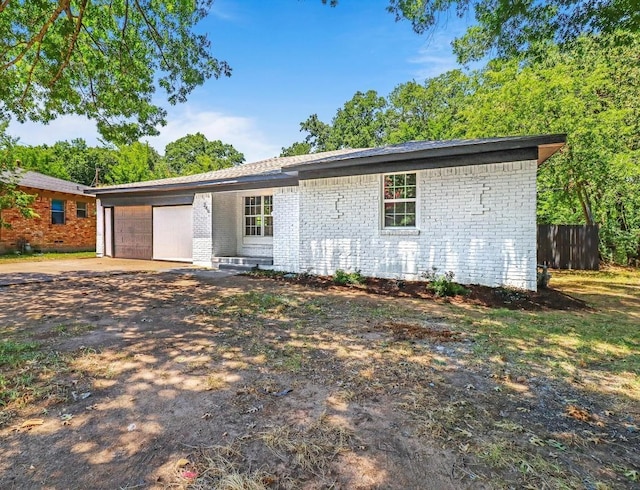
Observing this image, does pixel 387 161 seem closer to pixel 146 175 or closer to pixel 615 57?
pixel 615 57

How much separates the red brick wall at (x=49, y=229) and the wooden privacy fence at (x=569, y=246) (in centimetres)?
2302

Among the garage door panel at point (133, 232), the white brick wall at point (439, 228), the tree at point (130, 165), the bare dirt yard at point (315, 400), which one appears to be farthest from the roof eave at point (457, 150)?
the tree at point (130, 165)

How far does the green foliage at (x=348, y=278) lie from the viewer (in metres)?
8.62

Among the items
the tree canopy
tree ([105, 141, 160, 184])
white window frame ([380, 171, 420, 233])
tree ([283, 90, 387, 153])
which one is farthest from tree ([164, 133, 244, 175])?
white window frame ([380, 171, 420, 233])

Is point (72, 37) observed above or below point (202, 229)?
above

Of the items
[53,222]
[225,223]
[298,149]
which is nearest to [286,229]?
[225,223]

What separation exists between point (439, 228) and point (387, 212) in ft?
4.70

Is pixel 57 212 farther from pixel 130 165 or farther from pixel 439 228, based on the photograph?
pixel 439 228

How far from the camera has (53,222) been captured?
1833 cm

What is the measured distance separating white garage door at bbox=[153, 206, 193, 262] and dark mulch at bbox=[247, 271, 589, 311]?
21.9 ft

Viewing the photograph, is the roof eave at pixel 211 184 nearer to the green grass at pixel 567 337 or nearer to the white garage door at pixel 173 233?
the white garage door at pixel 173 233

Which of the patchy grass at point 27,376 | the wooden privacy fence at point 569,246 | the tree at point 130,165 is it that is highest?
the tree at point 130,165

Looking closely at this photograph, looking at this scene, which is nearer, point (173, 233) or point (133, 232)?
point (173, 233)

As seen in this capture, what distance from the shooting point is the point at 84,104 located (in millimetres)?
9812
